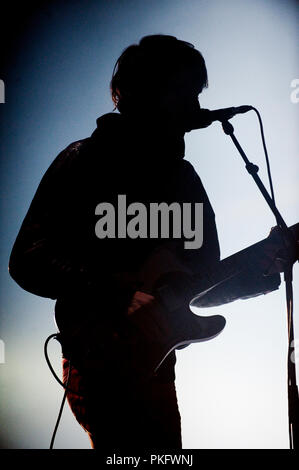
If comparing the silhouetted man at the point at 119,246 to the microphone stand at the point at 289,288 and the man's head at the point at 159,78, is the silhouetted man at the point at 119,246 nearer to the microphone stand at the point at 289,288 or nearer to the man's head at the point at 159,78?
the man's head at the point at 159,78

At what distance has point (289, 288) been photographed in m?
1.14

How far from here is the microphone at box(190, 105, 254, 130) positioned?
1431 millimetres

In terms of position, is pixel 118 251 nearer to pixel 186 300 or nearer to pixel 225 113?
pixel 186 300

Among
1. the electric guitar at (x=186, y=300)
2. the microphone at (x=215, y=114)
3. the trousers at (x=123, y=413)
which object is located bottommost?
the trousers at (x=123, y=413)

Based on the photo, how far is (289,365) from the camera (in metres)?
1.05

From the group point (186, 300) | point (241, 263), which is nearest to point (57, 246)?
point (186, 300)

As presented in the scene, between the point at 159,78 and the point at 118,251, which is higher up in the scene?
the point at 159,78

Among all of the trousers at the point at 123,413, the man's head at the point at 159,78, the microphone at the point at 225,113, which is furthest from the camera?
the man's head at the point at 159,78

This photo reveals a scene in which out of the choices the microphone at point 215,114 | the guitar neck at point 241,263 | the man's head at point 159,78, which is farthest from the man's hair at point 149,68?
the guitar neck at point 241,263

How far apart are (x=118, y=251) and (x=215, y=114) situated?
0.66m

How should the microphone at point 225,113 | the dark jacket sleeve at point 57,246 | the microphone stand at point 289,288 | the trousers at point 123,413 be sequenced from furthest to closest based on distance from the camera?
1. the microphone at point 225,113
2. the dark jacket sleeve at point 57,246
3. the trousers at point 123,413
4. the microphone stand at point 289,288

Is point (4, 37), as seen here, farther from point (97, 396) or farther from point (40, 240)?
point (97, 396)

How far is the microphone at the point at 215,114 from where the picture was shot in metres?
1.43
